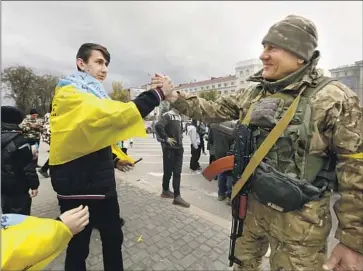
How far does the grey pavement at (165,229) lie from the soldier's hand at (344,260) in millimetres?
1281

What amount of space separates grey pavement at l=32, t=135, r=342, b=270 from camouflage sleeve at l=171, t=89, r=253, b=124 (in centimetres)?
167

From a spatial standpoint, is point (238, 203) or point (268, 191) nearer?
point (268, 191)

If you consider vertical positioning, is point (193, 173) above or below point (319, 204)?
below

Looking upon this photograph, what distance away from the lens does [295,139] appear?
5.03 feet

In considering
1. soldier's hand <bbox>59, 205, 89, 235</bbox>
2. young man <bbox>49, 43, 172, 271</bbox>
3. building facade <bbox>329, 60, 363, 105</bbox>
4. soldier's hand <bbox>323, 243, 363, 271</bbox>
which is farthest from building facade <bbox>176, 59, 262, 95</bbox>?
soldier's hand <bbox>59, 205, 89, 235</bbox>

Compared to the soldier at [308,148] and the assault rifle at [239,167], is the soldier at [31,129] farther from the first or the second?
the soldier at [308,148]

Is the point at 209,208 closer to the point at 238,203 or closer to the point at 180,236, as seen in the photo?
the point at 180,236

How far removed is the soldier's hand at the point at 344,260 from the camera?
1407 millimetres

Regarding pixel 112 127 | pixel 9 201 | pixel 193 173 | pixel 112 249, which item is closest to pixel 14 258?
pixel 112 127

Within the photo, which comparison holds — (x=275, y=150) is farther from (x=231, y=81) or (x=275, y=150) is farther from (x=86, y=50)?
(x=231, y=81)

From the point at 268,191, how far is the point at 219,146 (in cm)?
298

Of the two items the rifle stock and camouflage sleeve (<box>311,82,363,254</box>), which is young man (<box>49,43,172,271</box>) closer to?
the rifle stock

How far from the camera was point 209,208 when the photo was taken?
4352 millimetres

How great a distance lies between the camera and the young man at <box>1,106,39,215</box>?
2662mm
